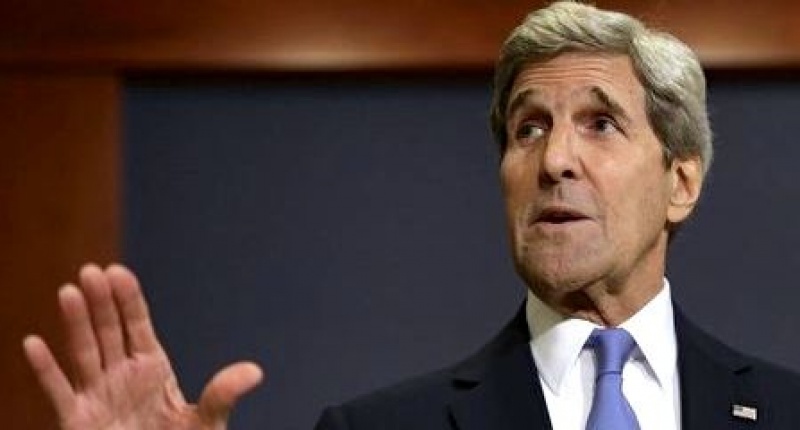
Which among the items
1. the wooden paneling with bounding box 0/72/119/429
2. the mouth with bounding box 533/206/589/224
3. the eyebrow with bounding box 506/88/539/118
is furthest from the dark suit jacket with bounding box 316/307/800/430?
the wooden paneling with bounding box 0/72/119/429

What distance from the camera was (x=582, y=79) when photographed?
164 cm

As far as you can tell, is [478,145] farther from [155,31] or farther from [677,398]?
[677,398]

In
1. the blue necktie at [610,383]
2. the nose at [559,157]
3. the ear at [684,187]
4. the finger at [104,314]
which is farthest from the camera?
the ear at [684,187]

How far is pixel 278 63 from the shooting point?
229cm

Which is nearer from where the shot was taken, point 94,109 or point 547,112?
point 547,112

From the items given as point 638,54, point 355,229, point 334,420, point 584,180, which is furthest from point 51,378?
point 355,229

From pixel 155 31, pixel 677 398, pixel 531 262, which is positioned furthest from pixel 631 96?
pixel 155 31

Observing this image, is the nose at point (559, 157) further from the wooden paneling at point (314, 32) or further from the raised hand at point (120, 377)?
the wooden paneling at point (314, 32)

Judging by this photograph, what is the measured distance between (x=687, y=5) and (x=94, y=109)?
2.64 ft

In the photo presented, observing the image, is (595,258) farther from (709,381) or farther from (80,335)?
(80,335)

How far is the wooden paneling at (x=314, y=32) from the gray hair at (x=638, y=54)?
572 millimetres

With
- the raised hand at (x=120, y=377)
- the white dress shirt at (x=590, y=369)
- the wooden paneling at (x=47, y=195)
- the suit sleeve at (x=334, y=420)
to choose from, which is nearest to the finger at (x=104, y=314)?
the raised hand at (x=120, y=377)

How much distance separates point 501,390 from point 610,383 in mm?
104

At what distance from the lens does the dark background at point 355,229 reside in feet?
7.50
